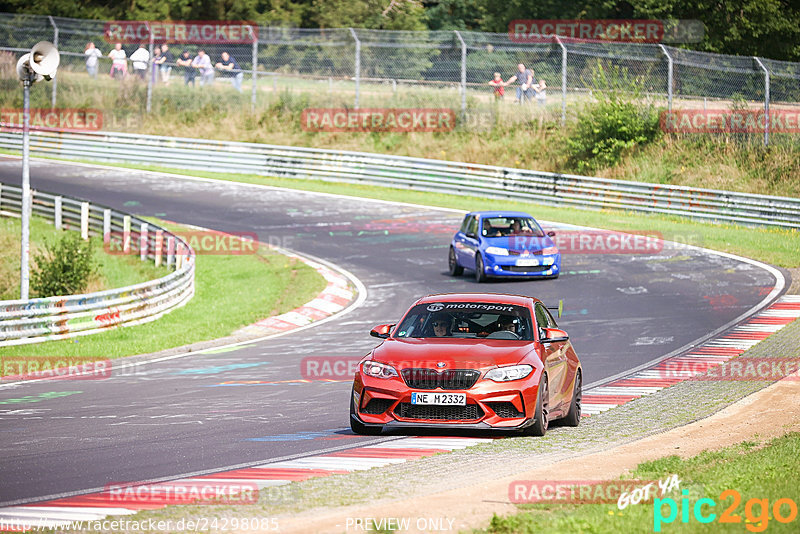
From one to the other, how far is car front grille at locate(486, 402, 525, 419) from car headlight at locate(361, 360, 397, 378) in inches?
37.3

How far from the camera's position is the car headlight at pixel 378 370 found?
10570 mm

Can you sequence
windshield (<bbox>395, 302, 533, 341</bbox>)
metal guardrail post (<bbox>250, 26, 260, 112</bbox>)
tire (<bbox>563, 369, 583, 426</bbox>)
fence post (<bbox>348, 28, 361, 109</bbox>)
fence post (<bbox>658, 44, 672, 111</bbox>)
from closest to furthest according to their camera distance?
1. windshield (<bbox>395, 302, 533, 341</bbox>)
2. tire (<bbox>563, 369, 583, 426</bbox>)
3. fence post (<bbox>658, 44, 672, 111</bbox>)
4. fence post (<bbox>348, 28, 361, 109</bbox>)
5. metal guardrail post (<bbox>250, 26, 260, 112</bbox>)

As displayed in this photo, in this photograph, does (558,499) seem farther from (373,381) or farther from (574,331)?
(574,331)

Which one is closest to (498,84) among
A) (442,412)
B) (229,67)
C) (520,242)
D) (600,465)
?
(229,67)

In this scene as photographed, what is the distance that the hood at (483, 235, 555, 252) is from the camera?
24.8m

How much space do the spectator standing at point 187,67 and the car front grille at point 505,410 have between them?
121ft

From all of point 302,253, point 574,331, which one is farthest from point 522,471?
point 302,253

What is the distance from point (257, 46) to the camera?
4300cm

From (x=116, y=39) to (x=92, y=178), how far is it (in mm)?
8745

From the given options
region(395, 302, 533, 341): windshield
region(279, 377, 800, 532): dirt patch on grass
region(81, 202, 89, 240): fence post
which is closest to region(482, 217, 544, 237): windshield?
region(279, 377, 800, 532): dirt patch on grass

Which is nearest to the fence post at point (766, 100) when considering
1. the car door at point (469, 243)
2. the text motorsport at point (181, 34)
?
the car door at point (469, 243)

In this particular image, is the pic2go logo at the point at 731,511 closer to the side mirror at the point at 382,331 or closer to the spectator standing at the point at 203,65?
the side mirror at the point at 382,331

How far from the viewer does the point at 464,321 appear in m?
11.7

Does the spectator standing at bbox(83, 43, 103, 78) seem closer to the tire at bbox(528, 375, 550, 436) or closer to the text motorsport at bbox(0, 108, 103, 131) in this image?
the text motorsport at bbox(0, 108, 103, 131)
